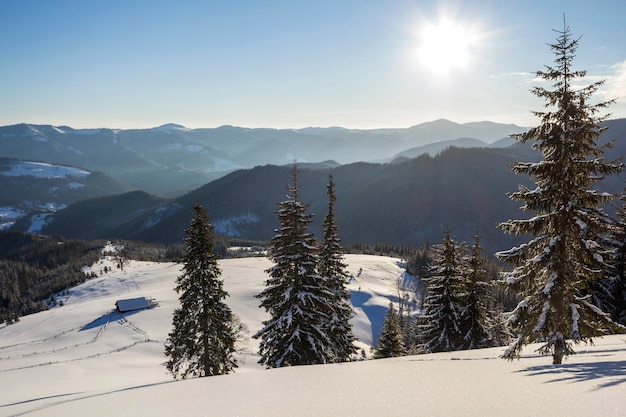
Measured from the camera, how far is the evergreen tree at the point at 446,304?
27.3 meters

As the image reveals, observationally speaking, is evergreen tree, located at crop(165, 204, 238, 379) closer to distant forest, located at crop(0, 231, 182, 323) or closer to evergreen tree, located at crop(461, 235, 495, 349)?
evergreen tree, located at crop(461, 235, 495, 349)

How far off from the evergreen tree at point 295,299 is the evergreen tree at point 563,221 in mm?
11915

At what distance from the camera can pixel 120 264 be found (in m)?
121

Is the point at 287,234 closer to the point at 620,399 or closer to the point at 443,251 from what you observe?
the point at 443,251

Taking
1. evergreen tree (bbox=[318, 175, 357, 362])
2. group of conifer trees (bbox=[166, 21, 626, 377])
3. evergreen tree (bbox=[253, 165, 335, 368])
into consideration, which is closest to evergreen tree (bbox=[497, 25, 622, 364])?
group of conifer trees (bbox=[166, 21, 626, 377])

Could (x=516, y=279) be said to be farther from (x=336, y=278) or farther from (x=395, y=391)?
(x=336, y=278)

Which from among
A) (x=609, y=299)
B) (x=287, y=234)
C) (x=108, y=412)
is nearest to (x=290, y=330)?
(x=287, y=234)

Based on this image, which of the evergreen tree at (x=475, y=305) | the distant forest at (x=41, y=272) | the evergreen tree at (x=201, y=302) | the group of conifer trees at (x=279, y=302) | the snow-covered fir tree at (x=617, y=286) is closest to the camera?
the group of conifer trees at (x=279, y=302)

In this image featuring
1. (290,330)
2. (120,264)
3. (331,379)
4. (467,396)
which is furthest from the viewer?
(120,264)

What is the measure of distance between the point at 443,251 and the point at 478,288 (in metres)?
3.69

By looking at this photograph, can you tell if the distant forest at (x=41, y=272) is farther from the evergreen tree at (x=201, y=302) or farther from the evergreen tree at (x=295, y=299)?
the evergreen tree at (x=295, y=299)

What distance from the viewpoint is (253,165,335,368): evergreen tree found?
21719mm

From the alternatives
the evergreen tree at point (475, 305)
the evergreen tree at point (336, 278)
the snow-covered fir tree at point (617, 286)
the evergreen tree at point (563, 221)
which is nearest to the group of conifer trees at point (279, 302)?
the evergreen tree at point (336, 278)

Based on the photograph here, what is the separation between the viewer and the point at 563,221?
1226 centimetres
